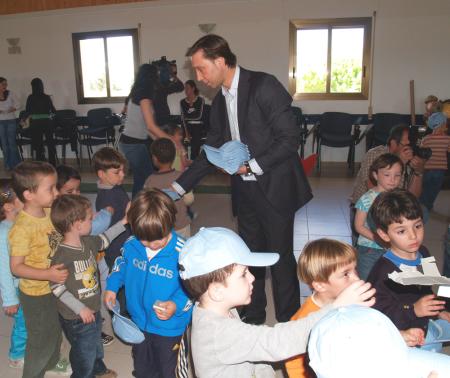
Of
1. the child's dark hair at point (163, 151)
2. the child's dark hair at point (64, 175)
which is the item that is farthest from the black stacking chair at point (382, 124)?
the child's dark hair at point (64, 175)

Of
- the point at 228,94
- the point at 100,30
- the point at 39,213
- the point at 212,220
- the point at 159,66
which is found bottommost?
the point at 212,220

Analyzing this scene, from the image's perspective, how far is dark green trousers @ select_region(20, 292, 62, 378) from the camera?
2.09m

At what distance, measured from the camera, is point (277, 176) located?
8.13 ft

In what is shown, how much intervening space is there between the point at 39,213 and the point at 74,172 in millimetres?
744

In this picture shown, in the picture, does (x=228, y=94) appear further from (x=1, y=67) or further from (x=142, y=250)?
(x=1, y=67)

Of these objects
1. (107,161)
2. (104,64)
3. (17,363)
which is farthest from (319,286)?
(104,64)

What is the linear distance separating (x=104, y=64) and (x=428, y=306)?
9423mm

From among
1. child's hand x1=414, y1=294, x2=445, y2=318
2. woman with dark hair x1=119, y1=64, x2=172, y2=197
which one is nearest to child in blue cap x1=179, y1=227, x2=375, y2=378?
child's hand x1=414, y1=294, x2=445, y2=318

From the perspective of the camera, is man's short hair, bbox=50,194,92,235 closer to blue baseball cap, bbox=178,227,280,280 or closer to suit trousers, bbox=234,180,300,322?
blue baseball cap, bbox=178,227,280,280

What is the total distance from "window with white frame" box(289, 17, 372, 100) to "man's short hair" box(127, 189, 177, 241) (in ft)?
24.2

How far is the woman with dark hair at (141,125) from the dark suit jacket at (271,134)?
3.65ft

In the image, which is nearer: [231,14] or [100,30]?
[231,14]

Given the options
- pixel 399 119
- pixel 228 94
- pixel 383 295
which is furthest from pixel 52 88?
pixel 383 295

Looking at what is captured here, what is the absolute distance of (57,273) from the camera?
190cm
